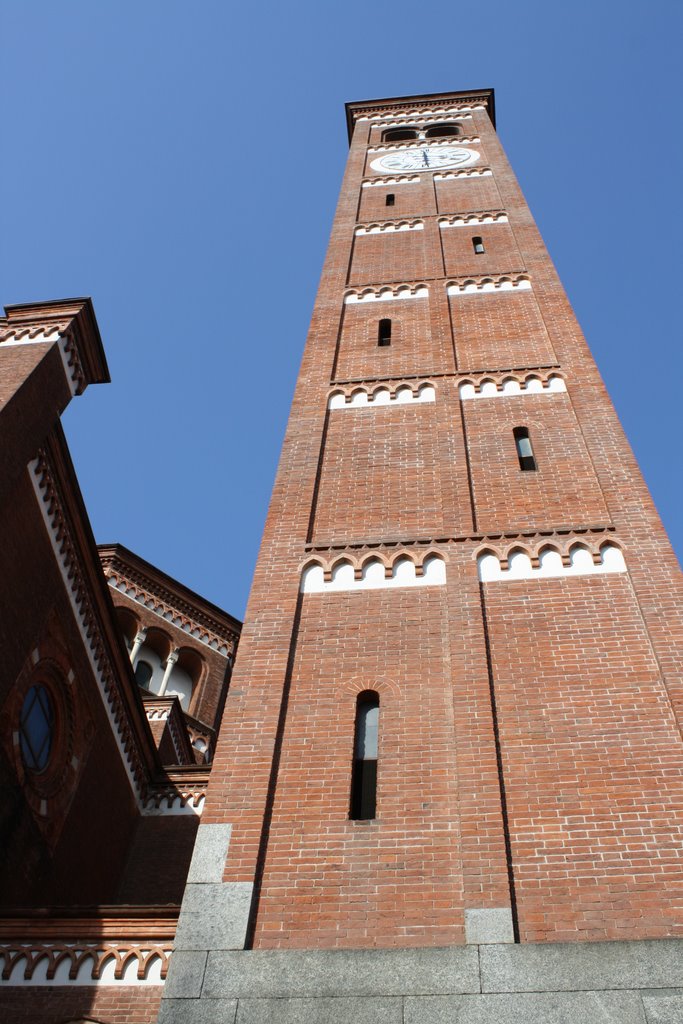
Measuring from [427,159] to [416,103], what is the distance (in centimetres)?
685

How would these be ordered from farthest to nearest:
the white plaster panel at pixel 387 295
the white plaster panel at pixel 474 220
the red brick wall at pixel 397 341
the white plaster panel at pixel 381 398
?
1. the white plaster panel at pixel 474 220
2. the white plaster panel at pixel 387 295
3. the red brick wall at pixel 397 341
4. the white plaster panel at pixel 381 398

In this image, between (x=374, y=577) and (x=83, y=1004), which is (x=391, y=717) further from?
(x=83, y=1004)

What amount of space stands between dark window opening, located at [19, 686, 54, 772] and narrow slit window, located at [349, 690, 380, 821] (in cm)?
476

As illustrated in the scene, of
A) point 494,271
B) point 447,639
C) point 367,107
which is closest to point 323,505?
point 447,639

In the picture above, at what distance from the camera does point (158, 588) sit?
74.1 ft

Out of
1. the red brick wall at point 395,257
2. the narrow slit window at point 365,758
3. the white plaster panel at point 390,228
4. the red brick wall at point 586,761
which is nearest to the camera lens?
the red brick wall at point 586,761

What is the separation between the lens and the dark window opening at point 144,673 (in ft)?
69.3

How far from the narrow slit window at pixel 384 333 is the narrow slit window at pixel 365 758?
791cm

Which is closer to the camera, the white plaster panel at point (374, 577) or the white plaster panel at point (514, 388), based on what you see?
the white plaster panel at point (374, 577)

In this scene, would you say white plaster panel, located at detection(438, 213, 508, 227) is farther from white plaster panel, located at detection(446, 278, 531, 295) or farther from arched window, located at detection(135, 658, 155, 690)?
arched window, located at detection(135, 658, 155, 690)

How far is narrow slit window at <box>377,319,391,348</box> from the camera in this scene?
1577cm

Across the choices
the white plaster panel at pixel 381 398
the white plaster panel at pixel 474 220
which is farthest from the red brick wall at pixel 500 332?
the white plaster panel at pixel 474 220

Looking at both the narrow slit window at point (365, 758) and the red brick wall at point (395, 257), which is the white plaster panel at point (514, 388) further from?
the narrow slit window at point (365, 758)

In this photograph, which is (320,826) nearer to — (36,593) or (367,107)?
(36,593)
